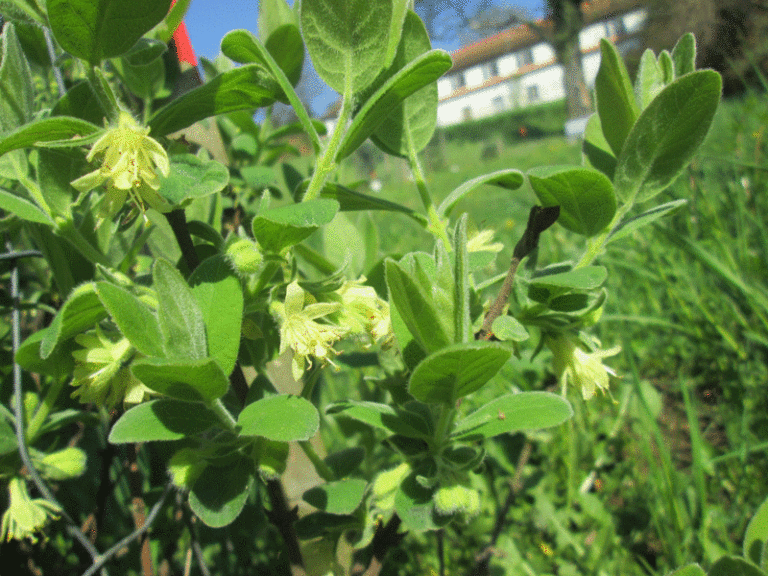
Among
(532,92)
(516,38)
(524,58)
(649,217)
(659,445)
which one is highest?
(649,217)

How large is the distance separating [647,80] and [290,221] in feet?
1.64

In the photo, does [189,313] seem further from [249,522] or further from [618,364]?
[618,364]

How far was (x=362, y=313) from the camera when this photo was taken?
638 millimetres

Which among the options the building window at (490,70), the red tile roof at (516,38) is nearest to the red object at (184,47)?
the red tile roof at (516,38)

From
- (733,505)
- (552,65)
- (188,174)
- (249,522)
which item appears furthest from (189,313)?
(552,65)

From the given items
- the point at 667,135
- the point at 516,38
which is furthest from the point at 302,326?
the point at 516,38

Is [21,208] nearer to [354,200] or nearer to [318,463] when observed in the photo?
[354,200]

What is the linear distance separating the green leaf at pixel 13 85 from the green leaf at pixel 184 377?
0.35 meters

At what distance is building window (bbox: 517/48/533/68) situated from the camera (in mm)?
30375

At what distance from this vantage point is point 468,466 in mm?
627

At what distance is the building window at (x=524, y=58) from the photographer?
30375mm

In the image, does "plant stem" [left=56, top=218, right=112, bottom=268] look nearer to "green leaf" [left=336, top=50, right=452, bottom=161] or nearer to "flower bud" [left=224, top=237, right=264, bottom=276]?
"flower bud" [left=224, top=237, right=264, bottom=276]

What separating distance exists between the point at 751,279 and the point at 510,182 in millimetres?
1226

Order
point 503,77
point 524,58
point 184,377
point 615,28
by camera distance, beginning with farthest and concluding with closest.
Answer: point 503,77 → point 524,58 → point 615,28 → point 184,377
